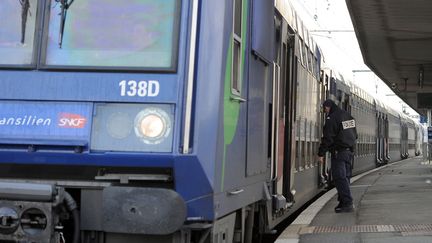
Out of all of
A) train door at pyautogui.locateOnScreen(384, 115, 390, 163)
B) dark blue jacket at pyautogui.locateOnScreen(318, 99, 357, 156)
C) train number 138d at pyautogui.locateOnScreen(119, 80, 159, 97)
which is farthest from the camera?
train door at pyautogui.locateOnScreen(384, 115, 390, 163)

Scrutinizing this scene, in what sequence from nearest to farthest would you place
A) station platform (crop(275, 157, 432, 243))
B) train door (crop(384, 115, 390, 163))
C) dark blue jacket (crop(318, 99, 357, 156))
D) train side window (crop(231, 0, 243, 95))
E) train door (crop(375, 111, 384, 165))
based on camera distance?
train side window (crop(231, 0, 243, 95))
station platform (crop(275, 157, 432, 243))
dark blue jacket (crop(318, 99, 357, 156))
train door (crop(375, 111, 384, 165))
train door (crop(384, 115, 390, 163))

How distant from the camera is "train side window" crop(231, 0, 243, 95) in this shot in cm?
459

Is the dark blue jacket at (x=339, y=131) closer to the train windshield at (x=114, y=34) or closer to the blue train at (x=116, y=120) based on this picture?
the blue train at (x=116, y=120)

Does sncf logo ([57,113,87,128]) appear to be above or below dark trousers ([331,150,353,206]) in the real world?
above

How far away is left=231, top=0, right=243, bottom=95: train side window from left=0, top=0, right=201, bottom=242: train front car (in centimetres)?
63

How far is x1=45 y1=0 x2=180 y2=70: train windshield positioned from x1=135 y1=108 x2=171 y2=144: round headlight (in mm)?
329

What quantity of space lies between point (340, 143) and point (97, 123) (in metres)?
5.50

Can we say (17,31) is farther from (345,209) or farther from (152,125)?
(345,209)

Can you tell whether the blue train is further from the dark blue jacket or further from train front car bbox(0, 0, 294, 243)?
the dark blue jacket

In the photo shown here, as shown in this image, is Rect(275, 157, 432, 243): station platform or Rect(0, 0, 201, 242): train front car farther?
Rect(275, 157, 432, 243): station platform

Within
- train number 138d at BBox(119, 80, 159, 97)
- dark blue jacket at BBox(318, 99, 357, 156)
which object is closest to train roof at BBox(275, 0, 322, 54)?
dark blue jacket at BBox(318, 99, 357, 156)

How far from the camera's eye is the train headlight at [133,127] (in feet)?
12.9

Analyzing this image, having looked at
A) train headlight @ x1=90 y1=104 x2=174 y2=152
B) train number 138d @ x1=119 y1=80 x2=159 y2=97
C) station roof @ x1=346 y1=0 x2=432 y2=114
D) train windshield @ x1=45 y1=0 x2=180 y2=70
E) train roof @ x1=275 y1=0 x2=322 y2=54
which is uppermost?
station roof @ x1=346 y1=0 x2=432 y2=114

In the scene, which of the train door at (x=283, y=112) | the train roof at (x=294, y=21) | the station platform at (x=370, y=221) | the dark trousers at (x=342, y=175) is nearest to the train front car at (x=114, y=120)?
the train door at (x=283, y=112)
